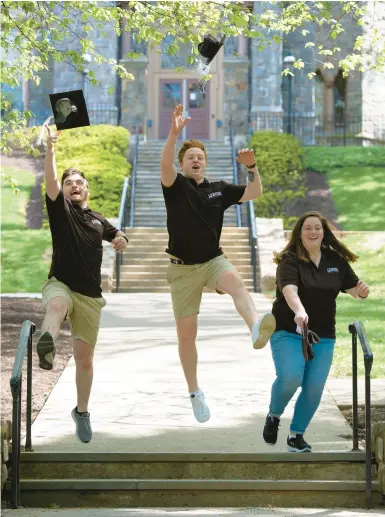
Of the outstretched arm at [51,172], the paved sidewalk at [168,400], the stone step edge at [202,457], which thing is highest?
the outstretched arm at [51,172]

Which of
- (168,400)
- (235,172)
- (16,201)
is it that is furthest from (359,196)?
(168,400)

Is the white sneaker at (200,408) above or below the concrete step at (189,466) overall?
above

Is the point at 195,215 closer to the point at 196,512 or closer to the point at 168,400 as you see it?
the point at 196,512

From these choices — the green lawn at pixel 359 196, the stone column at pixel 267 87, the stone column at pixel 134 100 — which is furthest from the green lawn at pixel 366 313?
the stone column at pixel 134 100

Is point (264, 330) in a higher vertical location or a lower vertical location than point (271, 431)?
higher

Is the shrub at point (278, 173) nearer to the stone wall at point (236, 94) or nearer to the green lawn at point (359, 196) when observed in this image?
the green lawn at point (359, 196)

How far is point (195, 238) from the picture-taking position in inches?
309

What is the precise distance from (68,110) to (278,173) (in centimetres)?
2133

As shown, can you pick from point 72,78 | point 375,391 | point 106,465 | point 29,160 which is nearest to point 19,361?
point 106,465

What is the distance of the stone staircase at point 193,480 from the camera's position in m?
7.71

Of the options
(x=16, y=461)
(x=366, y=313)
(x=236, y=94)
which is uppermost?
(x=236, y=94)

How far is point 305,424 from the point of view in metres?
7.88

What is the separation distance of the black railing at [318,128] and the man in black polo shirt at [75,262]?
25851 mm

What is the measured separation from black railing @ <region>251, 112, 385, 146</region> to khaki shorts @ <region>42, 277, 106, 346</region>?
26.0 m
